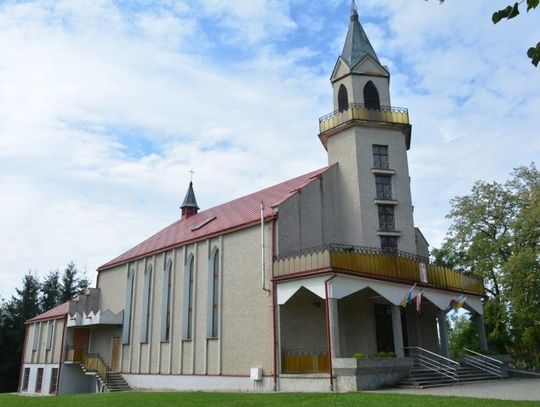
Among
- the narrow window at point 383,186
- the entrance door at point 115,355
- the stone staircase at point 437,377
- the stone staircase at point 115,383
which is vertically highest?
the narrow window at point 383,186

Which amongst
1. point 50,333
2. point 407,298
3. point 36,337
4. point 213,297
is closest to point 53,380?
point 50,333

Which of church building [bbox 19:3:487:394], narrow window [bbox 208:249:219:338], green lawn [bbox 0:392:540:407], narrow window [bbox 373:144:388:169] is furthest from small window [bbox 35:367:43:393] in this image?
narrow window [bbox 373:144:388:169]

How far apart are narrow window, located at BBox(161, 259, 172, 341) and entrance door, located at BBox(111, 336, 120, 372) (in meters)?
5.43

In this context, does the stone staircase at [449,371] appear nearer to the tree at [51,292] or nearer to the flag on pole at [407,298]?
the flag on pole at [407,298]

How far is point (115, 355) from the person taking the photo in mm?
31797

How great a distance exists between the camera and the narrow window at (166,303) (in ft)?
91.5

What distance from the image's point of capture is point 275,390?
19.5 m

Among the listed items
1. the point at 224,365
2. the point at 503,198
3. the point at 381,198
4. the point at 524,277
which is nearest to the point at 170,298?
the point at 224,365

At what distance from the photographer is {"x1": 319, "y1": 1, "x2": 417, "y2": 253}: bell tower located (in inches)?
983

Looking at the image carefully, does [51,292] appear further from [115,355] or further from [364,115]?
[364,115]

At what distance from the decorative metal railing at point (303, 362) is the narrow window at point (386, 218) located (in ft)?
25.6

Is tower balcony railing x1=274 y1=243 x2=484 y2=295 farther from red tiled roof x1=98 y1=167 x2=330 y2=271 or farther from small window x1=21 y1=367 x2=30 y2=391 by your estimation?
small window x1=21 y1=367 x2=30 y2=391

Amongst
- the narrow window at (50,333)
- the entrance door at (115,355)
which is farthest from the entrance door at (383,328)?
the narrow window at (50,333)

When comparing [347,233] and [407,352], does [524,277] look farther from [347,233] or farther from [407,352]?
[347,233]
